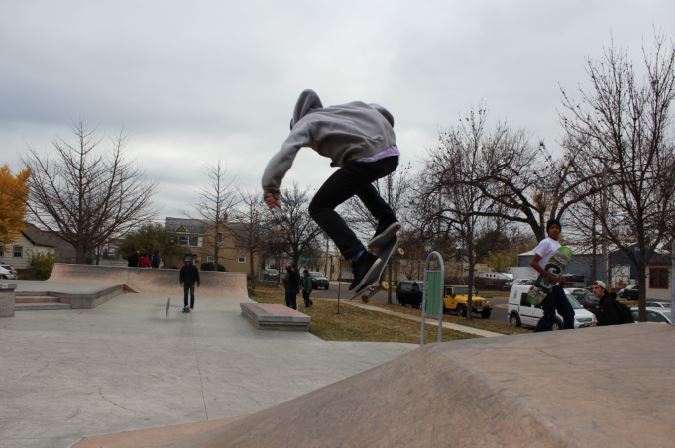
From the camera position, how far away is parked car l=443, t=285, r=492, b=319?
83.2ft

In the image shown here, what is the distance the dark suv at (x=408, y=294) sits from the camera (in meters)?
29.4

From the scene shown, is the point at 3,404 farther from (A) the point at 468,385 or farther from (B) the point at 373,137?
(A) the point at 468,385

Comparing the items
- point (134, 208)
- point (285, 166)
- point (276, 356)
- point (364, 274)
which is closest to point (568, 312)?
point (364, 274)

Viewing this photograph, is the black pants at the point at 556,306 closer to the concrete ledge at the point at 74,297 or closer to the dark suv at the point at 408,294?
the concrete ledge at the point at 74,297

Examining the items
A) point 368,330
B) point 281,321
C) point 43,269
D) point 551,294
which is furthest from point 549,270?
point 43,269

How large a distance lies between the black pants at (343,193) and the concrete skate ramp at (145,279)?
20841 mm

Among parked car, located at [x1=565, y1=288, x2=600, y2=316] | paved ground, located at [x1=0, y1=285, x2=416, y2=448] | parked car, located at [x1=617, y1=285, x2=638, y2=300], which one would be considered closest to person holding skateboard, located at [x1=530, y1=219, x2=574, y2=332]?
paved ground, located at [x1=0, y1=285, x2=416, y2=448]

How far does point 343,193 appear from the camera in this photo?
371 cm

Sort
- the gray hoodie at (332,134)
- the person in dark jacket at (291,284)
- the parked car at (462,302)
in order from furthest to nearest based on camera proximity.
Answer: the parked car at (462,302) → the person in dark jacket at (291,284) → the gray hoodie at (332,134)

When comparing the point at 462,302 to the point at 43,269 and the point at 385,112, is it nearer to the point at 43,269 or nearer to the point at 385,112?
the point at 385,112

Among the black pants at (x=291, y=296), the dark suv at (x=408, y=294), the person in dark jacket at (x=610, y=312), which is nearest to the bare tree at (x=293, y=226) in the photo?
the dark suv at (x=408, y=294)

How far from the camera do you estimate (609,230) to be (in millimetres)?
13273

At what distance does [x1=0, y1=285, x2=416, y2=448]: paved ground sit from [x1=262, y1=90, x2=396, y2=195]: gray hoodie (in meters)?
2.98

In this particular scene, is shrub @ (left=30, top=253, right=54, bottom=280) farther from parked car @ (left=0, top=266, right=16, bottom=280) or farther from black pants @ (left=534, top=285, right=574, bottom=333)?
black pants @ (left=534, top=285, right=574, bottom=333)
